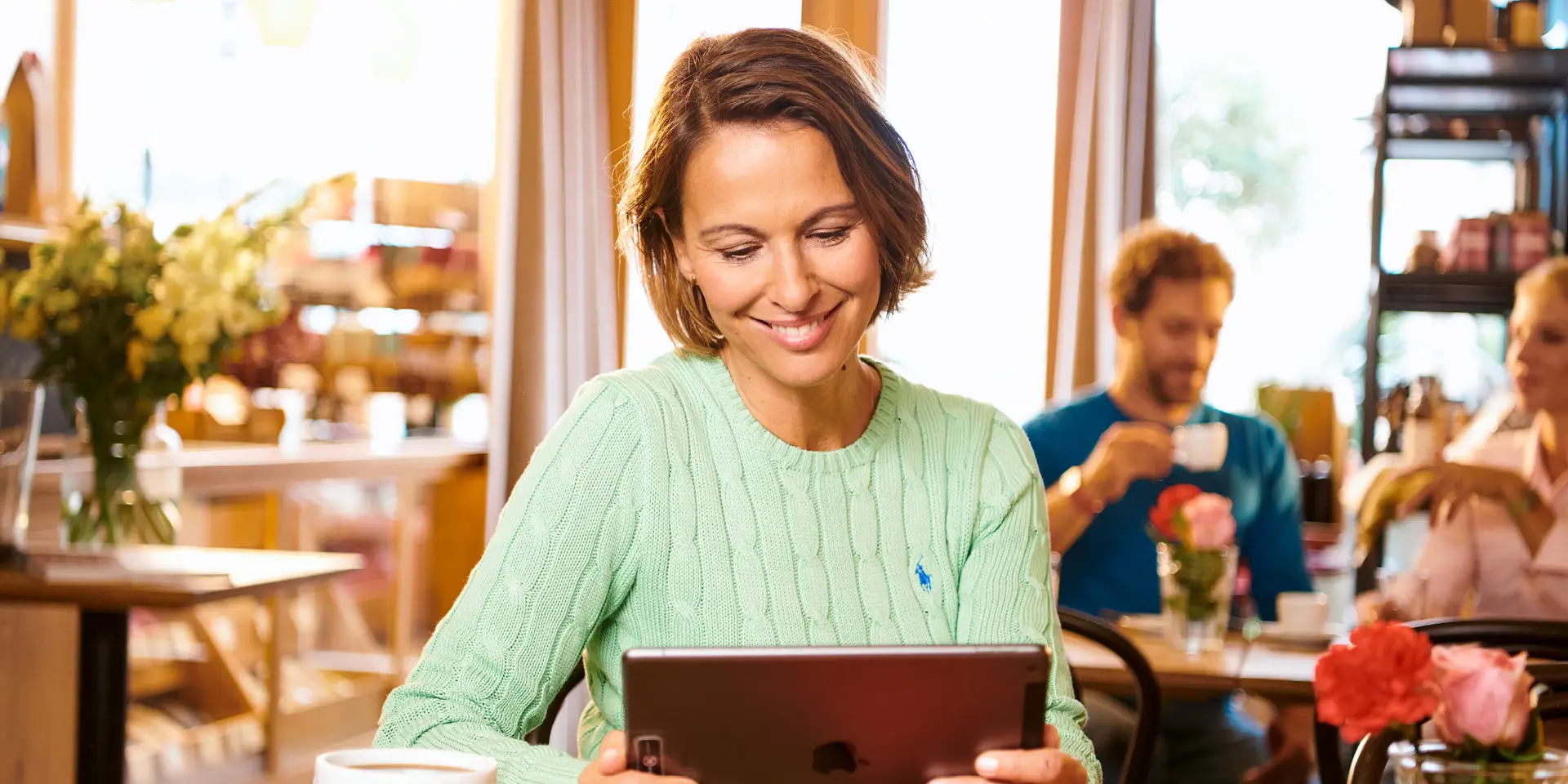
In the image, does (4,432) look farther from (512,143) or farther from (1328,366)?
(1328,366)

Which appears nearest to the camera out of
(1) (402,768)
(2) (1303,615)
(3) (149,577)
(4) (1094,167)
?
(1) (402,768)

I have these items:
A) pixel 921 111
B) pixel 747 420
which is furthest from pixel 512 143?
pixel 747 420

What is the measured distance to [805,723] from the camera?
0.95 m

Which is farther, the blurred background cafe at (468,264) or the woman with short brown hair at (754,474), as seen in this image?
the blurred background cafe at (468,264)

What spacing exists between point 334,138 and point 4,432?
14.1ft

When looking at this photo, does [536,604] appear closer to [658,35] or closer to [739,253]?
[739,253]

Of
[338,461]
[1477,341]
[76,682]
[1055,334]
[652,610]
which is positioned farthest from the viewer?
[338,461]

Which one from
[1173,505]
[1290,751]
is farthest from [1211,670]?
[1290,751]

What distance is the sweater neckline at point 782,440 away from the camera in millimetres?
1413

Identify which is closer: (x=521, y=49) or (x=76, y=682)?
(x=76, y=682)

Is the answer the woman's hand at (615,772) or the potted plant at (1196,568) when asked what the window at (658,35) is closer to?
the potted plant at (1196,568)

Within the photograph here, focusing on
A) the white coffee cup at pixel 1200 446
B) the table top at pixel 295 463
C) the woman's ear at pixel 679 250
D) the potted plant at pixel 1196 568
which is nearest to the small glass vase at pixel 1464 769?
the woman's ear at pixel 679 250

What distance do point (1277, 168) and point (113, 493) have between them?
4.38 m

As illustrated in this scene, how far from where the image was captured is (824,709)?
95 cm
